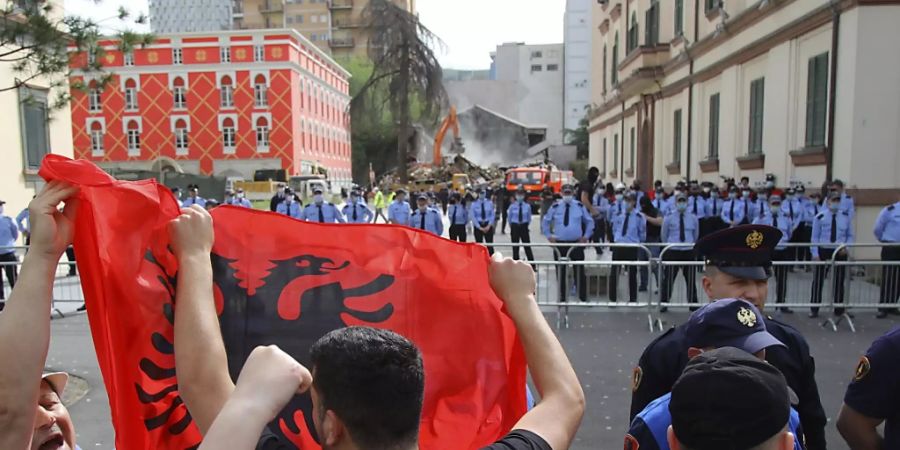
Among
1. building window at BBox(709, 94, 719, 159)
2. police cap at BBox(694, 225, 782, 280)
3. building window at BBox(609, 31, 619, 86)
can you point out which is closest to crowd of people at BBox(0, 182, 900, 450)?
police cap at BBox(694, 225, 782, 280)

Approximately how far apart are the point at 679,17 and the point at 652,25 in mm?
2617

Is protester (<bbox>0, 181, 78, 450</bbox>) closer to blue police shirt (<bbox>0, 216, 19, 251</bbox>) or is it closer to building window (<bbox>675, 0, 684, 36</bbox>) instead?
blue police shirt (<bbox>0, 216, 19, 251</bbox>)

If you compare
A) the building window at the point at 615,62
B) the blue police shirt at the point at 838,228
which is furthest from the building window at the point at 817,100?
the building window at the point at 615,62

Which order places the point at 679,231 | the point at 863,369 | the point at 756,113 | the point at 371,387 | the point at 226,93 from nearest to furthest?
1. the point at 371,387
2. the point at 863,369
3. the point at 679,231
4. the point at 756,113
5. the point at 226,93

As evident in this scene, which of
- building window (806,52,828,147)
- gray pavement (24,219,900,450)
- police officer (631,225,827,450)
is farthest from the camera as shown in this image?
building window (806,52,828,147)

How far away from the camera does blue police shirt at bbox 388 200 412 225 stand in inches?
600

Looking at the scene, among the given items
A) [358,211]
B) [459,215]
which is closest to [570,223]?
[459,215]

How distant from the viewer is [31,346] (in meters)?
1.72

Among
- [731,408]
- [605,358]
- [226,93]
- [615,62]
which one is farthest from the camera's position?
[226,93]

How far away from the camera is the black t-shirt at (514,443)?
167cm

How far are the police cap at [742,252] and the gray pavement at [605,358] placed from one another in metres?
2.17

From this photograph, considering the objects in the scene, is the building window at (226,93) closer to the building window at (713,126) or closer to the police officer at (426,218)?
the building window at (713,126)

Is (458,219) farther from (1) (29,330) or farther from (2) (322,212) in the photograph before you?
(1) (29,330)

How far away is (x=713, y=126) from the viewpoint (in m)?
18.5
